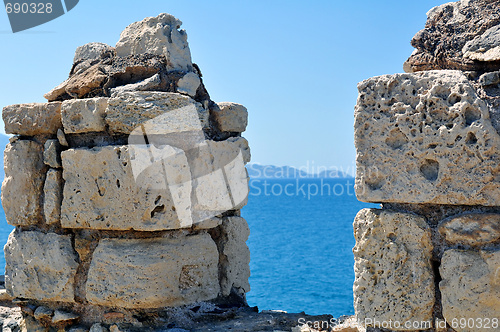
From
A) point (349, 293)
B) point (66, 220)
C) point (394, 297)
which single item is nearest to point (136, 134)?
point (66, 220)

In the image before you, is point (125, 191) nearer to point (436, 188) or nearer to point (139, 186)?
point (139, 186)

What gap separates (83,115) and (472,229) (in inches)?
104

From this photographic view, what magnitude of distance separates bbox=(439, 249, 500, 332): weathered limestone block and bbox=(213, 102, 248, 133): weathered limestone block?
203 cm

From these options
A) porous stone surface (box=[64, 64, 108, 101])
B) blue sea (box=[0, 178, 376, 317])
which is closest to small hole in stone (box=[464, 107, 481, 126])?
blue sea (box=[0, 178, 376, 317])

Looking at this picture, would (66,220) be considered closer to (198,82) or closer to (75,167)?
(75,167)

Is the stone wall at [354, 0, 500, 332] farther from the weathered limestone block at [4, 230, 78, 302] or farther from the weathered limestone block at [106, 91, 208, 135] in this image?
the weathered limestone block at [4, 230, 78, 302]

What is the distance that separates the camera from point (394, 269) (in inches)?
99.6

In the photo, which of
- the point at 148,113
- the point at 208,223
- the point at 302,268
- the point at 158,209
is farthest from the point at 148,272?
the point at 302,268

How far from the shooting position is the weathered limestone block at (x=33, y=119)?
3777 millimetres

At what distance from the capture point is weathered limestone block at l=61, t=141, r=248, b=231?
11.1ft

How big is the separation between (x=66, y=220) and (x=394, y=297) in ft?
7.61

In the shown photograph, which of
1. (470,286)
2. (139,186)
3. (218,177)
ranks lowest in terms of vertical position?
(470,286)

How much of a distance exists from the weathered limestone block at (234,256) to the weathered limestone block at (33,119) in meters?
1.51

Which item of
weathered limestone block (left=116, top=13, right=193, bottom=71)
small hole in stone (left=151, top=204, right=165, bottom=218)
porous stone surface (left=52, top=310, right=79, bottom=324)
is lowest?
porous stone surface (left=52, top=310, right=79, bottom=324)
